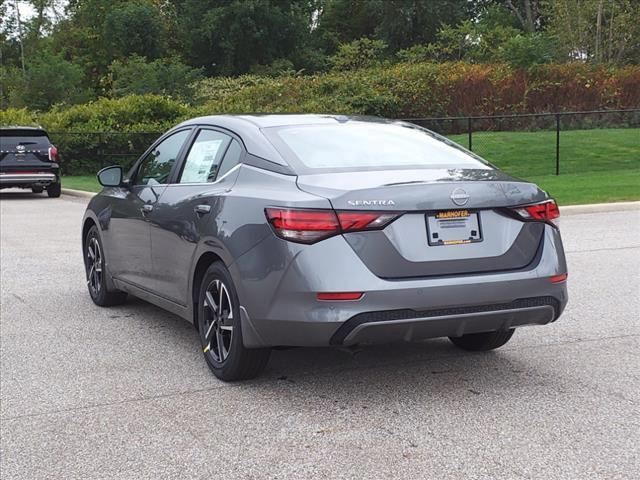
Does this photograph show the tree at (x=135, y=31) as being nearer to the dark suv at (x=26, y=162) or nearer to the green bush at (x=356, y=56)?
the green bush at (x=356, y=56)

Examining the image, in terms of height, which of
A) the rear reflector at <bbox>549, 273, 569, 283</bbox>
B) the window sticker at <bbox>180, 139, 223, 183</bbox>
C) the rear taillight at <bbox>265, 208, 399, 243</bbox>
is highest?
the window sticker at <bbox>180, 139, 223, 183</bbox>

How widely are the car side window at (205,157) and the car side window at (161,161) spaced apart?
252 millimetres

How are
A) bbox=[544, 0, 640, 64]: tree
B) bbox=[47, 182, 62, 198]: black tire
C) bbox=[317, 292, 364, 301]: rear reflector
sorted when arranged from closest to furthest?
bbox=[317, 292, 364, 301]: rear reflector → bbox=[47, 182, 62, 198]: black tire → bbox=[544, 0, 640, 64]: tree

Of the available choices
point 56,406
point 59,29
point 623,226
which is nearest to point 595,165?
point 623,226

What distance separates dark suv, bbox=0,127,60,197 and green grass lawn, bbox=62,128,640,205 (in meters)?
1.20

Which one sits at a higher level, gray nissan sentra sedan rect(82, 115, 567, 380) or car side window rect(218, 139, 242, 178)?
car side window rect(218, 139, 242, 178)

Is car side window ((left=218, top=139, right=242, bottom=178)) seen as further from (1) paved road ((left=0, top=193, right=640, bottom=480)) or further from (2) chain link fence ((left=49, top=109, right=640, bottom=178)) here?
(2) chain link fence ((left=49, top=109, right=640, bottom=178))

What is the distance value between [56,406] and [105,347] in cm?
141

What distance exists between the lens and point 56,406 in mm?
4934

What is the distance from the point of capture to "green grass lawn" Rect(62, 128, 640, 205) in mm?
17531

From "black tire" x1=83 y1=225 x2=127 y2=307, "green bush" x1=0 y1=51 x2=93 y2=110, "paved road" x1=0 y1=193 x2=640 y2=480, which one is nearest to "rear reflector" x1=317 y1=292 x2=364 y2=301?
"paved road" x1=0 y1=193 x2=640 y2=480

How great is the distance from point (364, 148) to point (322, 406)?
5.46 feet

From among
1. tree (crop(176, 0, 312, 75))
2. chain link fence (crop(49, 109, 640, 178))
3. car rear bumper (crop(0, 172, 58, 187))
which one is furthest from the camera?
tree (crop(176, 0, 312, 75))

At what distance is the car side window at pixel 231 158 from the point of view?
5.49 m
